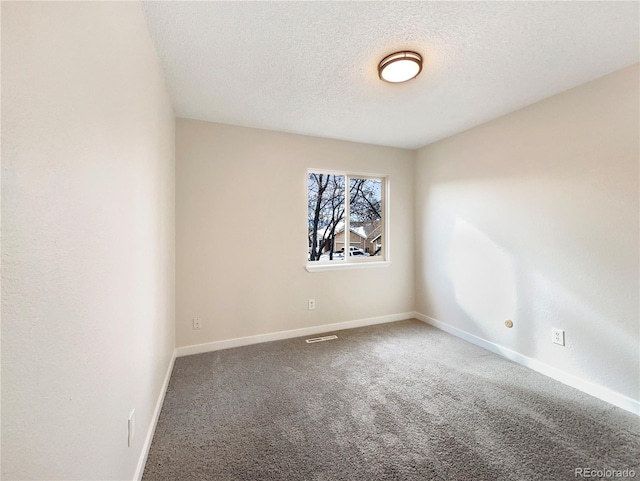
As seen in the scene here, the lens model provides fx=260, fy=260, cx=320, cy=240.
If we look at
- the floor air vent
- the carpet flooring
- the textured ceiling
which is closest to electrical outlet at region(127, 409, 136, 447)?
the carpet flooring

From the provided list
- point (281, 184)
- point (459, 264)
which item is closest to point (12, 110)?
point (281, 184)

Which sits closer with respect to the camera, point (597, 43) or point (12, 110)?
point (12, 110)

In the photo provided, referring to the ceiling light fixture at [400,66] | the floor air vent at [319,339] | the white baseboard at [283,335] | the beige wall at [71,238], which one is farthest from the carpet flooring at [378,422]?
the ceiling light fixture at [400,66]

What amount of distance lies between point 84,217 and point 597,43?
9.33ft

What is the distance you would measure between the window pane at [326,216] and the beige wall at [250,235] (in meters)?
0.18

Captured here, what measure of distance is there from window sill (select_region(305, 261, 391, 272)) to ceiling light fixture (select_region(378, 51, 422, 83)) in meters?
2.09

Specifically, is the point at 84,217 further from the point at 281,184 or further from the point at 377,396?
the point at 281,184

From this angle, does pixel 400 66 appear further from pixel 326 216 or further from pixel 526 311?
pixel 526 311

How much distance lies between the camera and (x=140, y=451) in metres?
1.38

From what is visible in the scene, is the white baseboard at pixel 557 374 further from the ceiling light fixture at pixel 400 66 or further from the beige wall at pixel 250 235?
the ceiling light fixture at pixel 400 66

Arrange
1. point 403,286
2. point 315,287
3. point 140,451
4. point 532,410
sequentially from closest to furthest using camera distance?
point 140,451 → point 532,410 → point 315,287 → point 403,286

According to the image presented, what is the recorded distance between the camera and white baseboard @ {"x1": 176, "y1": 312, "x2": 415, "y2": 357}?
2.73 metres

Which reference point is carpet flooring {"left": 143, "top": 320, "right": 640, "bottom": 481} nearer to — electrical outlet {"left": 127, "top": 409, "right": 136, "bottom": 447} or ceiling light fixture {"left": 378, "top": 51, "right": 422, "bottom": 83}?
electrical outlet {"left": 127, "top": 409, "right": 136, "bottom": 447}

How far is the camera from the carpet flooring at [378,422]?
1.42 m
